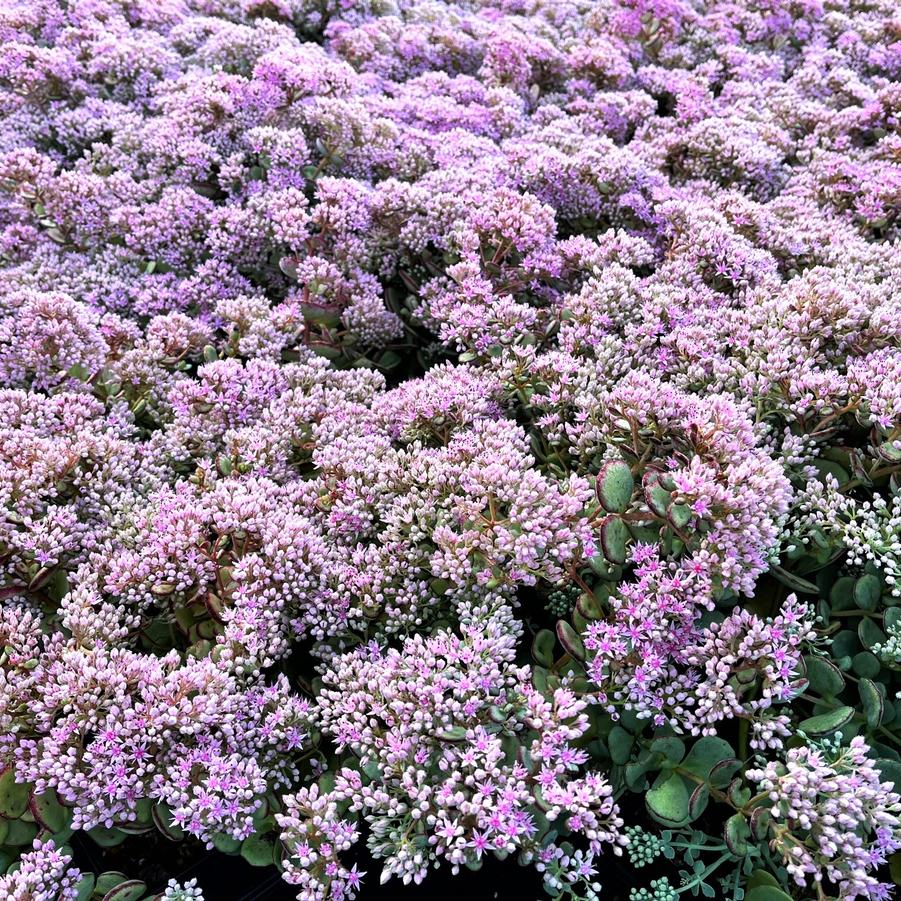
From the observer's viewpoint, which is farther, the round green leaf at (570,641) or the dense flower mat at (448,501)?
the round green leaf at (570,641)

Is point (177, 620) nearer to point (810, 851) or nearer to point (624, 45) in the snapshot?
point (810, 851)

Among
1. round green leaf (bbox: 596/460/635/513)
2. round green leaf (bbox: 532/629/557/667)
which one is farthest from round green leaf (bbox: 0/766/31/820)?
round green leaf (bbox: 596/460/635/513)

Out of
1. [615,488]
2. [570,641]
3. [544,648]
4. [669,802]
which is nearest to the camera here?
[669,802]

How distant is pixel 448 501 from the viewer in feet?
8.05

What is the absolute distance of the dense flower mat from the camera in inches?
79.5

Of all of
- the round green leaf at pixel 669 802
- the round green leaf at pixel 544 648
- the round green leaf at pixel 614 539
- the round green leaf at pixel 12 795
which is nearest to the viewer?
the round green leaf at pixel 669 802

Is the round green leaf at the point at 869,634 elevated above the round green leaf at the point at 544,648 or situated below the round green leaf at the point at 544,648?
above

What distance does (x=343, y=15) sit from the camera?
244 inches

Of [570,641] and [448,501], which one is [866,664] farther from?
[448,501]

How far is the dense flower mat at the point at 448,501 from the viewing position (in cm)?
202

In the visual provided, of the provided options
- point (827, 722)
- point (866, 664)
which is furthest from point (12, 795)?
point (866, 664)

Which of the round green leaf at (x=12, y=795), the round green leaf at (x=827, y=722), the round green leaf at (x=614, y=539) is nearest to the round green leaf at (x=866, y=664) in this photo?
the round green leaf at (x=827, y=722)

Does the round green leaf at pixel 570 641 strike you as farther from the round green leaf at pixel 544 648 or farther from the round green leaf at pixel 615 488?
the round green leaf at pixel 615 488

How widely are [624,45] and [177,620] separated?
5.76 meters
